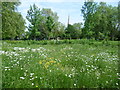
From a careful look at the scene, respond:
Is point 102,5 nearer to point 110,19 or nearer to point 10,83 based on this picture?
point 110,19


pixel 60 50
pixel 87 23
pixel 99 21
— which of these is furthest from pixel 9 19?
pixel 99 21

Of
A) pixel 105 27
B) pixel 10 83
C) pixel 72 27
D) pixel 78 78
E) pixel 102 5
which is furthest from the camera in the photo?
pixel 72 27

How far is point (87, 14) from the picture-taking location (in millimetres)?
27719

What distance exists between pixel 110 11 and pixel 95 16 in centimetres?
1250

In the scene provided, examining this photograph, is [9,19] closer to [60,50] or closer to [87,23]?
[60,50]

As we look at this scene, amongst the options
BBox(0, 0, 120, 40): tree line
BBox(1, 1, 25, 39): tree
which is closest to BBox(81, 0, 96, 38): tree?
BBox(0, 0, 120, 40): tree line

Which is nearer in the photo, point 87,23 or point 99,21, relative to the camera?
point 87,23

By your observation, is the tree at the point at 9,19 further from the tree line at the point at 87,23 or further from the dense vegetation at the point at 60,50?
the tree line at the point at 87,23

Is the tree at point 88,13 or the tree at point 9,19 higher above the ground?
the tree at point 88,13

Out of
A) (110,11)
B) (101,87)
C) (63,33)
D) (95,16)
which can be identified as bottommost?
(101,87)

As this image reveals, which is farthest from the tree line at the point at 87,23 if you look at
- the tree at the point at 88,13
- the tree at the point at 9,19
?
the tree at the point at 9,19

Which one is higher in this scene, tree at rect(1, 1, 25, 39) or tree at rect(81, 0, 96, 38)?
tree at rect(81, 0, 96, 38)

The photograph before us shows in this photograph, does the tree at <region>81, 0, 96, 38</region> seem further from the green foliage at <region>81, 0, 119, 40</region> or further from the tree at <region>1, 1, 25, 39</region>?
the tree at <region>1, 1, 25, 39</region>

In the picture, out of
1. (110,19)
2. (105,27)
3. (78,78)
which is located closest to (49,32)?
(105,27)
